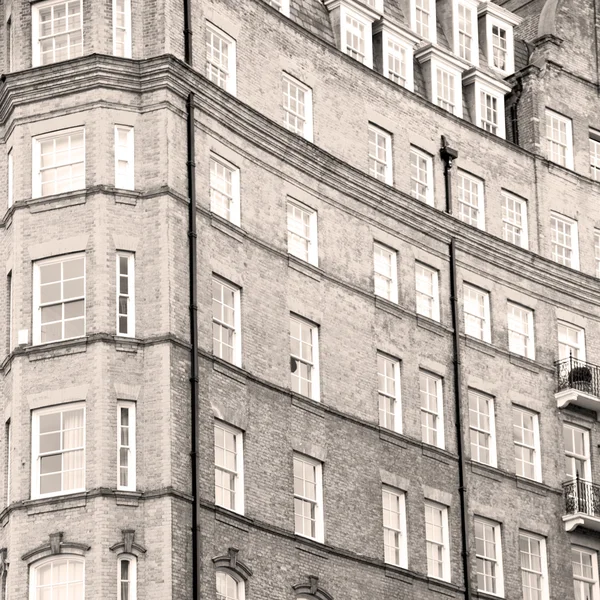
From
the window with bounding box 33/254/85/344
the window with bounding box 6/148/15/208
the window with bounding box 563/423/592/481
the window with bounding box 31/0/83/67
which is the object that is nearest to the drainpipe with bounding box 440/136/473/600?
the window with bounding box 563/423/592/481

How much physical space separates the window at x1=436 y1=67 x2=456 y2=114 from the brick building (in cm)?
9

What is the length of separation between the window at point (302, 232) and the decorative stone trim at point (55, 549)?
11.5m

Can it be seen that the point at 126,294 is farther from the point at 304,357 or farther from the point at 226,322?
the point at 304,357

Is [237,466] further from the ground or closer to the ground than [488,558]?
further from the ground

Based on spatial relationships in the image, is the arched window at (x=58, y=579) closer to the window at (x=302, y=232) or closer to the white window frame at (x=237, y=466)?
the white window frame at (x=237, y=466)

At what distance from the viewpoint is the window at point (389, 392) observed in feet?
181

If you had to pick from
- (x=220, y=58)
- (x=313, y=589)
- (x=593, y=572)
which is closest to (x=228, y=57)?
(x=220, y=58)

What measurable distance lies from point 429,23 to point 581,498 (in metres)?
15.5

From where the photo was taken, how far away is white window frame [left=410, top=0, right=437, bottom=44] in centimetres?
6150

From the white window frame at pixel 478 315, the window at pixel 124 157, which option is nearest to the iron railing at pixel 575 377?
the white window frame at pixel 478 315

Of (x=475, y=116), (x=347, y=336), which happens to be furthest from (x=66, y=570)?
(x=475, y=116)

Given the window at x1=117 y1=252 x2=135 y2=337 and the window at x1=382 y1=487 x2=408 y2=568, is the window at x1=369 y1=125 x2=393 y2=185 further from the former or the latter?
the window at x1=117 y1=252 x2=135 y2=337

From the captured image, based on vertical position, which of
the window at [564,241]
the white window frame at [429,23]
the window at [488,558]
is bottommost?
the window at [488,558]

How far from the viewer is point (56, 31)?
51.7 meters
